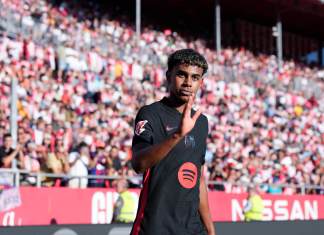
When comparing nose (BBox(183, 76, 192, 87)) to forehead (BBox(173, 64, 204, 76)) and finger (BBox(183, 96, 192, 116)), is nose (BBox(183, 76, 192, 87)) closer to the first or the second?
forehead (BBox(173, 64, 204, 76))

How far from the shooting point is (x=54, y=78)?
15219 mm

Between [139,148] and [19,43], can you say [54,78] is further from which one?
[139,148]

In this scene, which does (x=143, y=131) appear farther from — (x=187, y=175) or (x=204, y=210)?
(x=204, y=210)

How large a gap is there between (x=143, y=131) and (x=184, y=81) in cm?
33

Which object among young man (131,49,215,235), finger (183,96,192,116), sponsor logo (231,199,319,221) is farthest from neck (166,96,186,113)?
sponsor logo (231,199,319,221)

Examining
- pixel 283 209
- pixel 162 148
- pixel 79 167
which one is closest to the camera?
pixel 162 148

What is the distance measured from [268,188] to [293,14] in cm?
1750

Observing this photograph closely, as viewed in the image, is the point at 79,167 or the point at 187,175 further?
the point at 79,167

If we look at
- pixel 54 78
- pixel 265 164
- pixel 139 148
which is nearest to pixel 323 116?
pixel 265 164

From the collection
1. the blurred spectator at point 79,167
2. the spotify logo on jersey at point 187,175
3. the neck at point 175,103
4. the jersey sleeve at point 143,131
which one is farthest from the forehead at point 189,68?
the blurred spectator at point 79,167

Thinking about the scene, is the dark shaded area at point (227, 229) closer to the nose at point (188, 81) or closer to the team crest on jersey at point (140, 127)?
the team crest on jersey at point (140, 127)

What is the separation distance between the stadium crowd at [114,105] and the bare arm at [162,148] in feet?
23.9

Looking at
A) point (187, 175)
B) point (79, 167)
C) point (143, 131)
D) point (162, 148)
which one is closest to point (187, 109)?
point (162, 148)

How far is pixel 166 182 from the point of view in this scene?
10.6 ft
